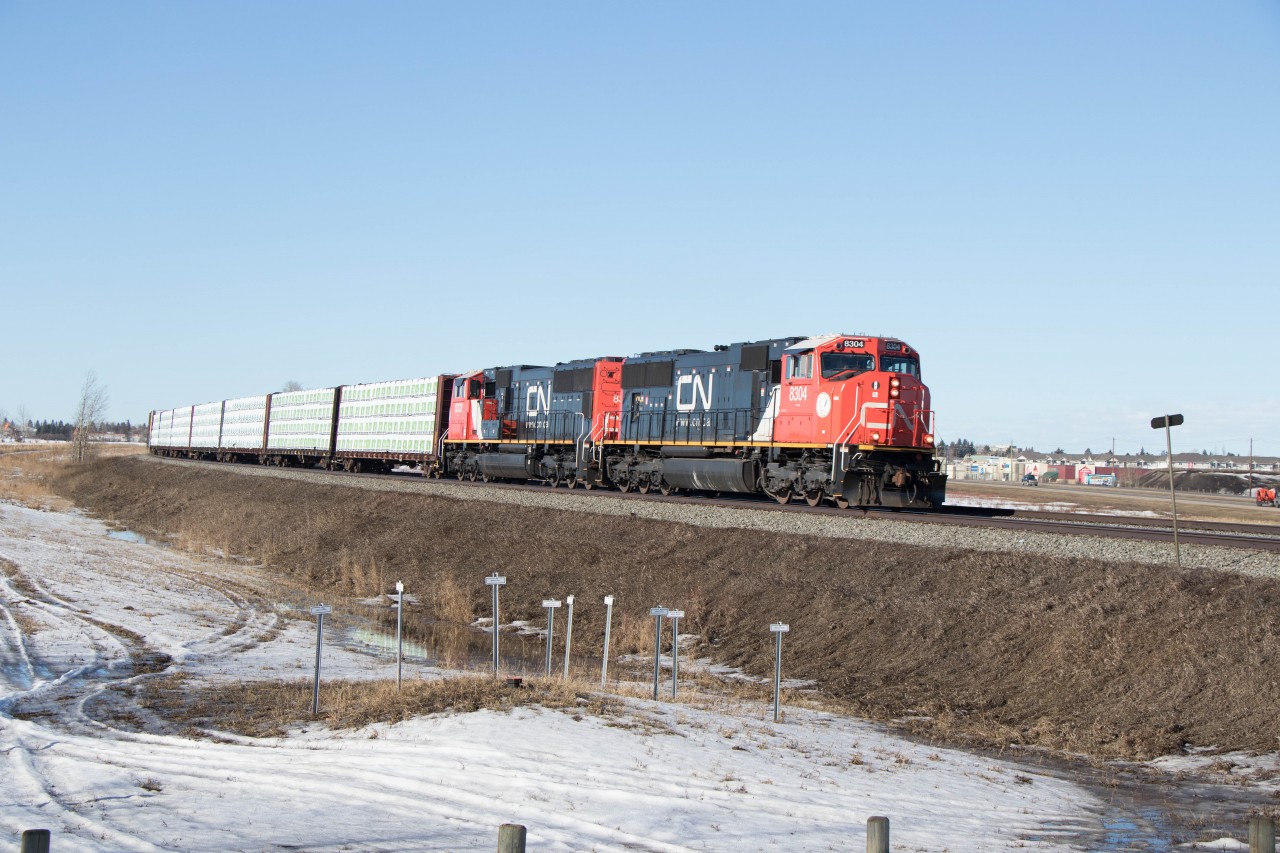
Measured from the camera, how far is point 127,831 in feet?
26.2

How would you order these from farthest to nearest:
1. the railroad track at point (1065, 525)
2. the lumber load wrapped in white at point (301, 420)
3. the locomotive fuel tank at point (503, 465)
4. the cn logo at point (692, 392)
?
1. the lumber load wrapped in white at point (301, 420)
2. the locomotive fuel tank at point (503, 465)
3. the cn logo at point (692, 392)
4. the railroad track at point (1065, 525)

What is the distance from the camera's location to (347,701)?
43.1 feet

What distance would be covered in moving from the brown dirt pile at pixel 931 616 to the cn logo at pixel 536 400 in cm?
770

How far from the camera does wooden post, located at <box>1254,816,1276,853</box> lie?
5.04 metres

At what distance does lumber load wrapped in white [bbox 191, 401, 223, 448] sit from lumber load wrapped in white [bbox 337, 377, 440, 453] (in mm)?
21493

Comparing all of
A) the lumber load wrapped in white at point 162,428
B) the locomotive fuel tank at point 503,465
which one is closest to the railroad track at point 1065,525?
the locomotive fuel tank at point 503,465

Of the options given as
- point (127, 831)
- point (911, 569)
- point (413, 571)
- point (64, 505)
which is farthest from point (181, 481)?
point (127, 831)

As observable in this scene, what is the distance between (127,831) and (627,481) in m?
25.8

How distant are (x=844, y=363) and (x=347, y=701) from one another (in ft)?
51.0

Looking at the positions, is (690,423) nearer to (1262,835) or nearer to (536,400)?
(536,400)

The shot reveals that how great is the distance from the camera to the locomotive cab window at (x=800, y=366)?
1016 inches

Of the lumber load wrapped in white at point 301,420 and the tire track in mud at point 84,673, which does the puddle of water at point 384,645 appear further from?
the lumber load wrapped in white at point 301,420

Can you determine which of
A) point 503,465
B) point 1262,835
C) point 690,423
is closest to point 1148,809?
point 1262,835

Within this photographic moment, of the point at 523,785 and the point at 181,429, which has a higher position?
the point at 181,429
